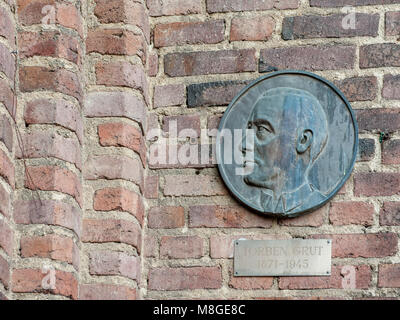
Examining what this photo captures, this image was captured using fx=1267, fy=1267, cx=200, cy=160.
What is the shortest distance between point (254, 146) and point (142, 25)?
0.59 metres

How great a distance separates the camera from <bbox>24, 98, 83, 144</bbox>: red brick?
4.16 metres

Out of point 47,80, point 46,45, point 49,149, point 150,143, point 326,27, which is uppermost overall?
point 326,27

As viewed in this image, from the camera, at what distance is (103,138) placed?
14.0 ft

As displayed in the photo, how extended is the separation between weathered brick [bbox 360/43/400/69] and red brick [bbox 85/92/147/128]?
794 mm

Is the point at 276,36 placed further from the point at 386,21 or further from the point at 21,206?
the point at 21,206

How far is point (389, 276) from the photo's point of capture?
4133 millimetres

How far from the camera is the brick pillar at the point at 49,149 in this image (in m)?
4.01

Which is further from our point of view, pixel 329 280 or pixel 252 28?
pixel 252 28

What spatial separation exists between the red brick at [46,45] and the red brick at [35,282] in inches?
Answer: 29.2

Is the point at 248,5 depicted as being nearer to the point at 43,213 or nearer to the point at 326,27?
the point at 326,27

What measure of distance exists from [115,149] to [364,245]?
2.92ft

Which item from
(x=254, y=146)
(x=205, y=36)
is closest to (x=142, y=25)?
(x=205, y=36)

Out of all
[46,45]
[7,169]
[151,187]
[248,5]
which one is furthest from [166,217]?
[248,5]

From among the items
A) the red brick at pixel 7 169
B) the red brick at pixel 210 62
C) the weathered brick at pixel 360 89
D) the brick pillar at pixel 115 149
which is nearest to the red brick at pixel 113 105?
the brick pillar at pixel 115 149
